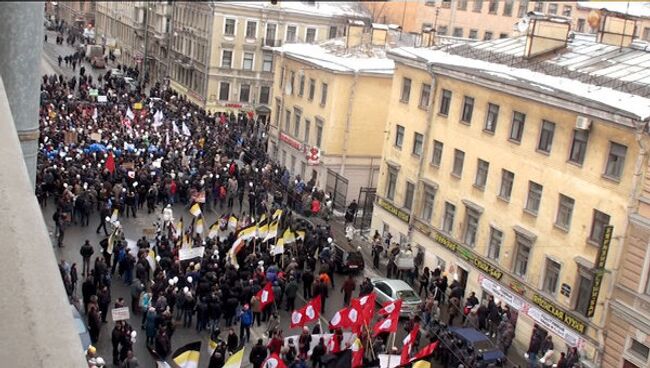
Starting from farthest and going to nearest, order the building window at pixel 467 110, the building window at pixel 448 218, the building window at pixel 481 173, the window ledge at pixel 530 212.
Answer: the building window at pixel 448 218
the building window at pixel 467 110
the building window at pixel 481 173
the window ledge at pixel 530 212

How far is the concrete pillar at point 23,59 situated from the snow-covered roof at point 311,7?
5735 cm

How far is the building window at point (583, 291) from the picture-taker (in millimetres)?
24066

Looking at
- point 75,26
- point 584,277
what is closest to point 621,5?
point 584,277

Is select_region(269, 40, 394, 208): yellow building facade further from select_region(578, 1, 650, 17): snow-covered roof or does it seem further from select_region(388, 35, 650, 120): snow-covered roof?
select_region(578, 1, 650, 17): snow-covered roof

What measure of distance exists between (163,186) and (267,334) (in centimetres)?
1257

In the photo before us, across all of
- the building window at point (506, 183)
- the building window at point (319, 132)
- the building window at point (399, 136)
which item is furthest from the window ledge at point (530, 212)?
the building window at point (319, 132)

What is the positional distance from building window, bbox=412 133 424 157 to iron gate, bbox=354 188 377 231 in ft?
16.4

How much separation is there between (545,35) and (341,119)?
1354 centimetres

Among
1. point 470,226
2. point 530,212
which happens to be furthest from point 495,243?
point 530,212

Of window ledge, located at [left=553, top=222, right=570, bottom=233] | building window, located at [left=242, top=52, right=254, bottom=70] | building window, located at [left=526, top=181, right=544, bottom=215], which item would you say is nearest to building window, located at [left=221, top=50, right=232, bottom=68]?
building window, located at [left=242, top=52, right=254, bottom=70]

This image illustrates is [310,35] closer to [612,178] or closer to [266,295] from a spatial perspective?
[612,178]

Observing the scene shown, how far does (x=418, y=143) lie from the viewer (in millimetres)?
33750

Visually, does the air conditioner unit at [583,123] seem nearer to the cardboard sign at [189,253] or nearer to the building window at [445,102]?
the building window at [445,102]

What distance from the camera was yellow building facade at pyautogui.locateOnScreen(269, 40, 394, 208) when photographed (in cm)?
4134
